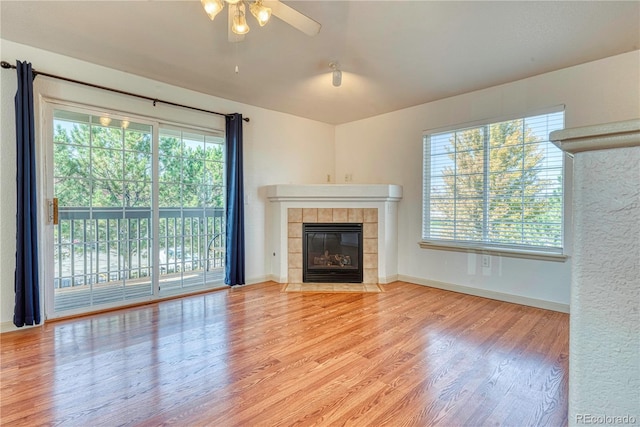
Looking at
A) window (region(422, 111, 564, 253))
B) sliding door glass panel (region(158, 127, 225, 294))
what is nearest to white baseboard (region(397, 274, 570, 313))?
window (region(422, 111, 564, 253))

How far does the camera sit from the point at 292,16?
192 cm

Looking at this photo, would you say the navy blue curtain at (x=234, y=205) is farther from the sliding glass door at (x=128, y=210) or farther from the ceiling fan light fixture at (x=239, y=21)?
the ceiling fan light fixture at (x=239, y=21)

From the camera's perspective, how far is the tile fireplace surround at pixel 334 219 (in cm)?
436

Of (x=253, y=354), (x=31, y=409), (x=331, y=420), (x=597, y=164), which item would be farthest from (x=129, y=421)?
(x=597, y=164)

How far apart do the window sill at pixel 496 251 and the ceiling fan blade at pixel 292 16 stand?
3.06 meters

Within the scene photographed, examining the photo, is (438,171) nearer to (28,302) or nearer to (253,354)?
(253,354)

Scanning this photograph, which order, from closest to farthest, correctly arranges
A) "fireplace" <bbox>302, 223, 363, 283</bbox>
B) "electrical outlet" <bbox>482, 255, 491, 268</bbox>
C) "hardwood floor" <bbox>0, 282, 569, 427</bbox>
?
"hardwood floor" <bbox>0, 282, 569, 427</bbox> → "electrical outlet" <bbox>482, 255, 491, 268</bbox> → "fireplace" <bbox>302, 223, 363, 283</bbox>

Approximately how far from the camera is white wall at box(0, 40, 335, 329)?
8.86ft

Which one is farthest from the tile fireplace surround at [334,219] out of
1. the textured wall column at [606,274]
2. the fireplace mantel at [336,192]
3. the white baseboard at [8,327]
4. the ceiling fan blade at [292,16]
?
the textured wall column at [606,274]

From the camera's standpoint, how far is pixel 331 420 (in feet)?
5.28

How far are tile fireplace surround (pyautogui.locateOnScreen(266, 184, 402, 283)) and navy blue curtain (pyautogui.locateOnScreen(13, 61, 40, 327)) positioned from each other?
8.19ft

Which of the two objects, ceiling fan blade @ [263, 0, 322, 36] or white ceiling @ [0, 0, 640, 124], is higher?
white ceiling @ [0, 0, 640, 124]

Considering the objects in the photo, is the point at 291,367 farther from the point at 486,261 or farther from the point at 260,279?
the point at 486,261

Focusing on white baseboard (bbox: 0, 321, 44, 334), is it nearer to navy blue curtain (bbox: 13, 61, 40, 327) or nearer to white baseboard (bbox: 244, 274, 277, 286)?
navy blue curtain (bbox: 13, 61, 40, 327)
